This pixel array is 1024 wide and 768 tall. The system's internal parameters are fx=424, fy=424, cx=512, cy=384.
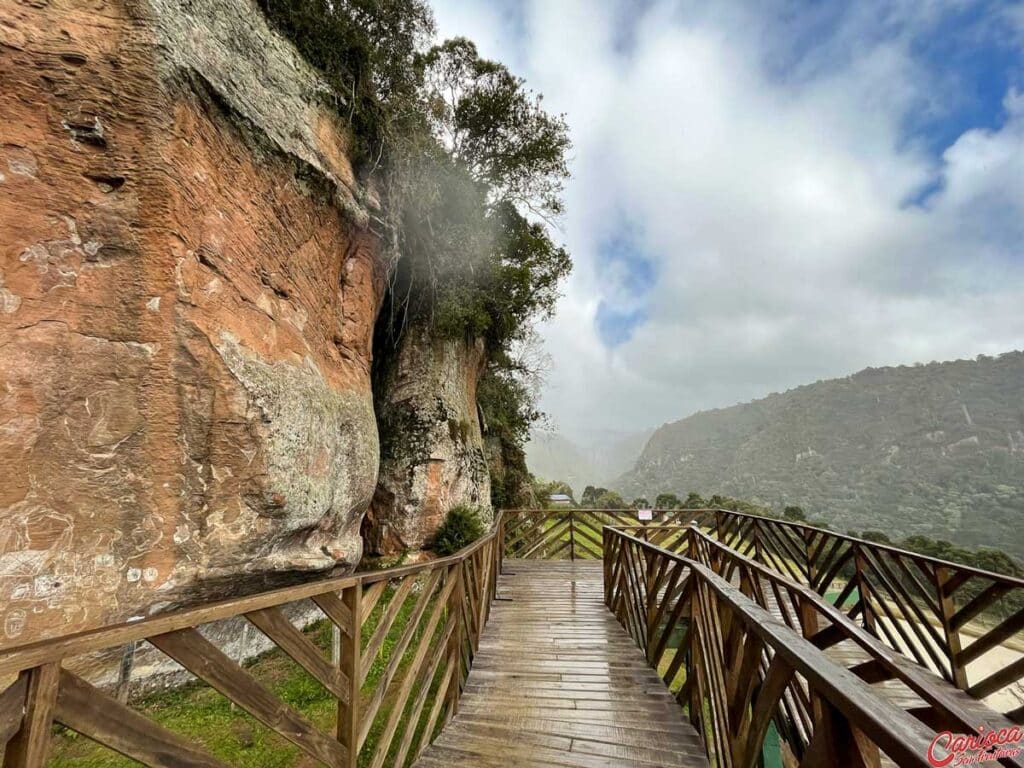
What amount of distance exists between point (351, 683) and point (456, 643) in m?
1.84

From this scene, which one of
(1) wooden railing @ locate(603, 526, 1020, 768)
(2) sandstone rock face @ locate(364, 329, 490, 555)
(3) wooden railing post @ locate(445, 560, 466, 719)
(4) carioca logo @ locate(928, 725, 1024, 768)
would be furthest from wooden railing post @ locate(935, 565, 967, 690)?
(2) sandstone rock face @ locate(364, 329, 490, 555)

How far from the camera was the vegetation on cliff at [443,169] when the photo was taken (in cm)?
666

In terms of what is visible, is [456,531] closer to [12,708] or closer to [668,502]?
[12,708]

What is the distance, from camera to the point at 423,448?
9.03 metres

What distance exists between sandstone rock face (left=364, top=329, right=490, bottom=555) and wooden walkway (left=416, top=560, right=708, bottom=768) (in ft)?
11.1

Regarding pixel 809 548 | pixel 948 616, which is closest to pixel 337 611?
pixel 948 616

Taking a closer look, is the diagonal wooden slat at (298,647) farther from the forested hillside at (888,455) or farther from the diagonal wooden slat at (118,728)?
the forested hillside at (888,455)

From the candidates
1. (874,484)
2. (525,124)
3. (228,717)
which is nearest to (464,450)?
(228,717)

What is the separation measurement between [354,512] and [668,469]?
95320mm

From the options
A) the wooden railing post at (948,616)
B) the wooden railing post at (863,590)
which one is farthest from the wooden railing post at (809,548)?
the wooden railing post at (948,616)

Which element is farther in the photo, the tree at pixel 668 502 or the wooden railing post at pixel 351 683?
the tree at pixel 668 502

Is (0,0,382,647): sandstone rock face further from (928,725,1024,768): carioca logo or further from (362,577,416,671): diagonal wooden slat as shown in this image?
(928,725,1024,768): carioca logo

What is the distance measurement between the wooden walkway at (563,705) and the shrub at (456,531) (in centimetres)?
282

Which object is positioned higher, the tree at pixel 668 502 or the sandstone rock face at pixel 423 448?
the sandstone rock face at pixel 423 448
